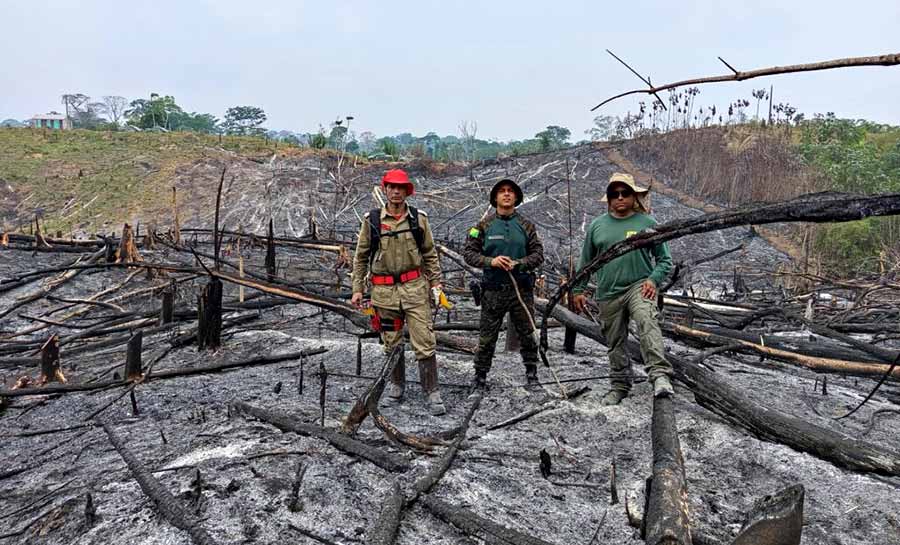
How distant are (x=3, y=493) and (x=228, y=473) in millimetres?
1389

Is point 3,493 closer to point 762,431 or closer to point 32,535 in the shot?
point 32,535

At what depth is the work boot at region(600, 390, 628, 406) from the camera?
13.4 ft

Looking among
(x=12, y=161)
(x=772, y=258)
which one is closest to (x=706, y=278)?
(x=772, y=258)

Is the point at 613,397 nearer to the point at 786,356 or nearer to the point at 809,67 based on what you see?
the point at 786,356

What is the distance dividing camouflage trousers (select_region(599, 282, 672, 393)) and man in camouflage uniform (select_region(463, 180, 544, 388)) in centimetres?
61

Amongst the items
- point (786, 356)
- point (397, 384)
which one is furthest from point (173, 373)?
point (786, 356)

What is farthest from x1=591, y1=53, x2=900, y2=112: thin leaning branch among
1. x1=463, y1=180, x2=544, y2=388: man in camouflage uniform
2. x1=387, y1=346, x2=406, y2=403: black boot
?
x1=387, y1=346, x2=406, y2=403: black boot

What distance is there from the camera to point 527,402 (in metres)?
4.20

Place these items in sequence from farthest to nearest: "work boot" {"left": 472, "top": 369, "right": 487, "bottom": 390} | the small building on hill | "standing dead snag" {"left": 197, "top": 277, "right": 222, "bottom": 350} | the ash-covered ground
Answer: the small building on hill < "standing dead snag" {"left": 197, "top": 277, "right": 222, "bottom": 350} < "work boot" {"left": 472, "top": 369, "right": 487, "bottom": 390} < the ash-covered ground

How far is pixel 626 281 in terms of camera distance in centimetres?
389

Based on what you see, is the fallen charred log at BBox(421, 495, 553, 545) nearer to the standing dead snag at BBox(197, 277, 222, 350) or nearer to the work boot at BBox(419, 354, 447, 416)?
the work boot at BBox(419, 354, 447, 416)

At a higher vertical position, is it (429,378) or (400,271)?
(400,271)

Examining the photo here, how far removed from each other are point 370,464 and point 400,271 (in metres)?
1.49

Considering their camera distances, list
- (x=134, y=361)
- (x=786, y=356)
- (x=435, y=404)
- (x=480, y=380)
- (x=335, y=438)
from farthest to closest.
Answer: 1. (x=786, y=356)
2. (x=134, y=361)
3. (x=480, y=380)
4. (x=435, y=404)
5. (x=335, y=438)
